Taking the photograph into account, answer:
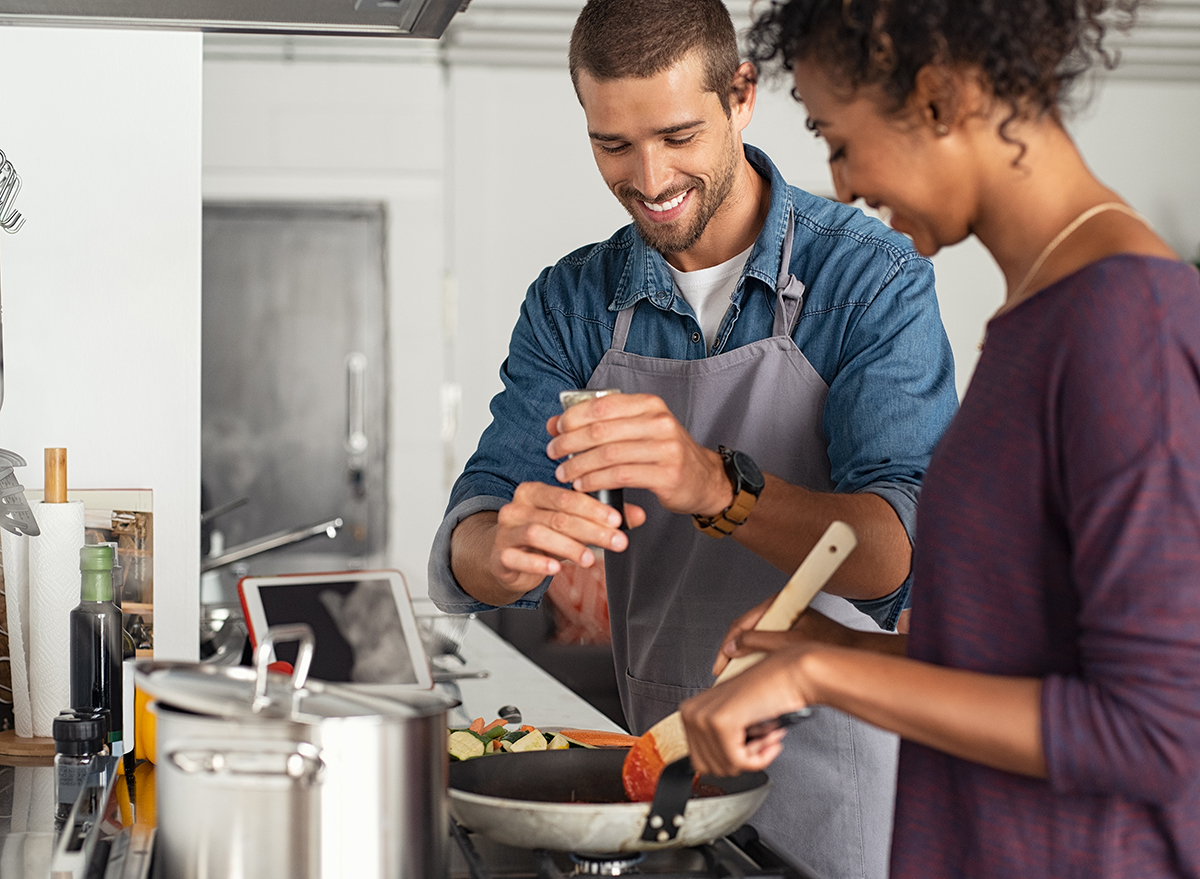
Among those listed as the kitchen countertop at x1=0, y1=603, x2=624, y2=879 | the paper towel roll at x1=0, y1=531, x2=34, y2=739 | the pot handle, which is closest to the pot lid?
the pot handle

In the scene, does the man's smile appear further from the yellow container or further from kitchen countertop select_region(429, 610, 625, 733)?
the yellow container

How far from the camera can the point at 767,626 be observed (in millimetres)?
1115

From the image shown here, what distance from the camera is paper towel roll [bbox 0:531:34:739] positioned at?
67.4 inches

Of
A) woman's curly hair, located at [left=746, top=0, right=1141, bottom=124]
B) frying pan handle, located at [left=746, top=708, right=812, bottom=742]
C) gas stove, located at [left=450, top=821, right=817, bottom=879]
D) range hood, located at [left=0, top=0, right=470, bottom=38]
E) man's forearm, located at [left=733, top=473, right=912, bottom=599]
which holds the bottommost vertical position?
gas stove, located at [left=450, top=821, right=817, bottom=879]

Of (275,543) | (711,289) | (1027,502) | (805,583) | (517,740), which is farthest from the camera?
(275,543)

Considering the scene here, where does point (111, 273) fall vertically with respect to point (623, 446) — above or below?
above

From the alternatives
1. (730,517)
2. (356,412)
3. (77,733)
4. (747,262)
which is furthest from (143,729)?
(356,412)

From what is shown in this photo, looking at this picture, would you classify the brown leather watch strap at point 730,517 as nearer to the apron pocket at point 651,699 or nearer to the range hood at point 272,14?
the apron pocket at point 651,699

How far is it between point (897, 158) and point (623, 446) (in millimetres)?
393

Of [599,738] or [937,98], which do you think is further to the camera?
[599,738]

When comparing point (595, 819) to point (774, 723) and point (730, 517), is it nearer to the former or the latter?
point (774, 723)

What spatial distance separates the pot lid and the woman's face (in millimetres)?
539

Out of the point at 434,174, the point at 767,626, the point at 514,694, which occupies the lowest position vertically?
the point at 514,694

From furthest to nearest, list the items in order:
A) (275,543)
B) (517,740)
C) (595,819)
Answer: (275,543) < (517,740) < (595,819)
